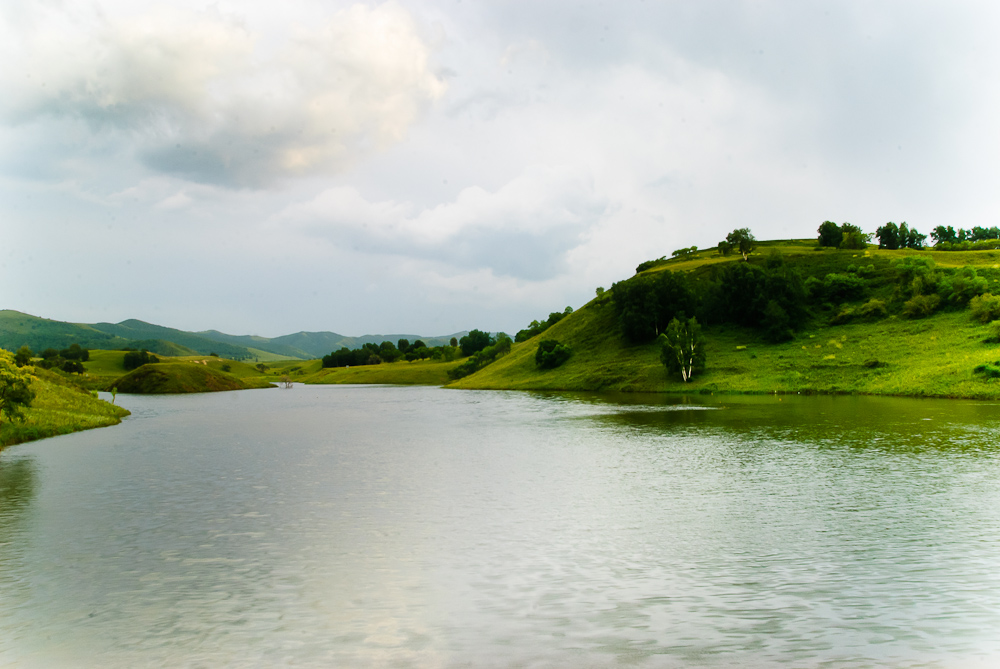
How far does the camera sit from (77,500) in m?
24.5

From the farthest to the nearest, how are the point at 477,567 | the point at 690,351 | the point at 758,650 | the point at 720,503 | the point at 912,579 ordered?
the point at 690,351 < the point at 720,503 < the point at 477,567 < the point at 912,579 < the point at 758,650

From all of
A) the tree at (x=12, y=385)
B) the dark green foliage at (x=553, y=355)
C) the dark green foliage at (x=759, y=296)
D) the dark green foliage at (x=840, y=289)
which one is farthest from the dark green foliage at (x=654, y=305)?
the tree at (x=12, y=385)

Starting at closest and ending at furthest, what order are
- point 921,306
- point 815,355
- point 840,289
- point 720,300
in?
point 815,355
point 921,306
point 840,289
point 720,300

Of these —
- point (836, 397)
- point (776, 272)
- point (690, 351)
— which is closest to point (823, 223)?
point (776, 272)

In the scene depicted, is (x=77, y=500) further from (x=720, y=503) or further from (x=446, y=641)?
A: (x=720, y=503)

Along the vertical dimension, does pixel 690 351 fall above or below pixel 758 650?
above

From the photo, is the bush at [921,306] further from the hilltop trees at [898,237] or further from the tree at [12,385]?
the tree at [12,385]

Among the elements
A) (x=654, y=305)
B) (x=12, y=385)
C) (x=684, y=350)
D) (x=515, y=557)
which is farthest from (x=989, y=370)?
(x=12, y=385)

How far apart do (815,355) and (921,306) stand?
68.5 feet

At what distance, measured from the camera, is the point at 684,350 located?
92.5 meters

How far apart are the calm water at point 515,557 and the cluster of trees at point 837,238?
122 metres

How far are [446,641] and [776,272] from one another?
11308 centimetres

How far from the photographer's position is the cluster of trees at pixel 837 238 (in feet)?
467

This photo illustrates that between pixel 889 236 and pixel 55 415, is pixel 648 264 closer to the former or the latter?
pixel 889 236
